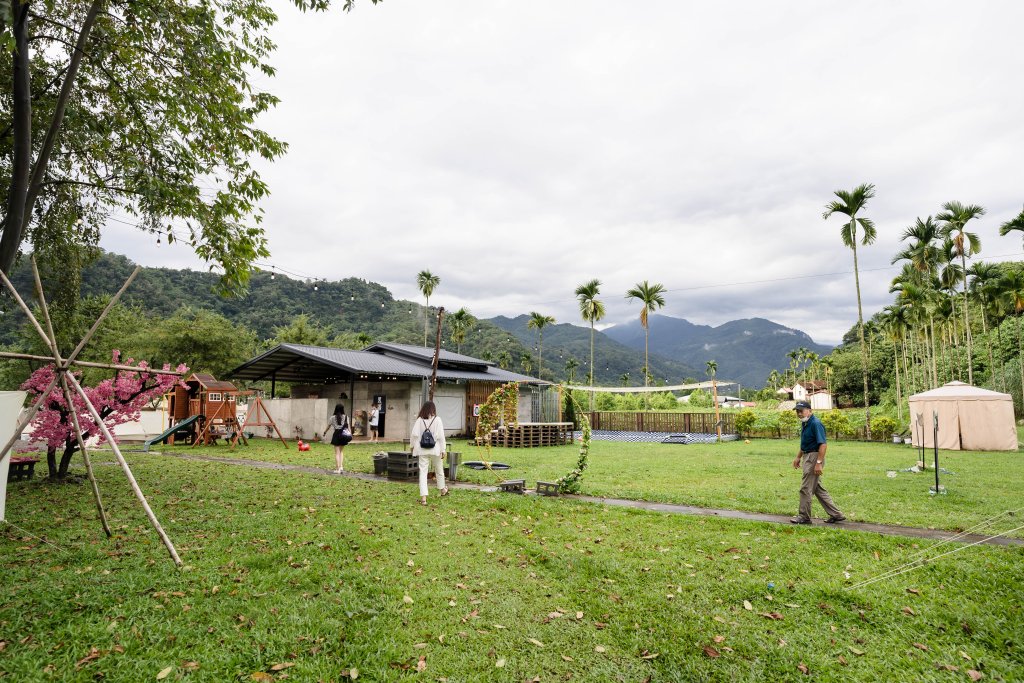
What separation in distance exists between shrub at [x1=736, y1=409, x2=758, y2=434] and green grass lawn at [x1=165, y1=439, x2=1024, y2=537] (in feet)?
20.6

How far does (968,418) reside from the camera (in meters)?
21.2

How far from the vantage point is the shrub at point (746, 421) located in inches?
1104

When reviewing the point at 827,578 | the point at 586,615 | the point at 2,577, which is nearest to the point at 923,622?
the point at 827,578

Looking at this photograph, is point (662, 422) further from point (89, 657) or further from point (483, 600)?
point (89, 657)

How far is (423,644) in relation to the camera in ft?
14.0

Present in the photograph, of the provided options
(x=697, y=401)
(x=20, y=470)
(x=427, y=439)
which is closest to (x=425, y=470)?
(x=427, y=439)

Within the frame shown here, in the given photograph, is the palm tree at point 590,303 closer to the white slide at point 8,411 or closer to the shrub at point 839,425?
the shrub at point 839,425

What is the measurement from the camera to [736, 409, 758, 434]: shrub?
28.0 metres

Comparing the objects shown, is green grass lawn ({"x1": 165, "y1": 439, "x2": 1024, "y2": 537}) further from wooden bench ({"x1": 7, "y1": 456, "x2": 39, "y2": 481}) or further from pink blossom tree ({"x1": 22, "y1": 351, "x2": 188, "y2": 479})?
wooden bench ({"x1": 7, "y1": 456, "x2": 39, "y2": 481})

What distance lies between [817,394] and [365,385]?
248ft

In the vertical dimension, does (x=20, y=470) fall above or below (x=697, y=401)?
below

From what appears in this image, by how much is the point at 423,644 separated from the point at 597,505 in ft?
18.3

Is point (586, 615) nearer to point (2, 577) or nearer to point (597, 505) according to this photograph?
point (597, 505)

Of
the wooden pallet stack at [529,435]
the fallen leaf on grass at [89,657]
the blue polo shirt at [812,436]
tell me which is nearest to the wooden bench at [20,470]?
the fallen leaf on grass at [89,657]
